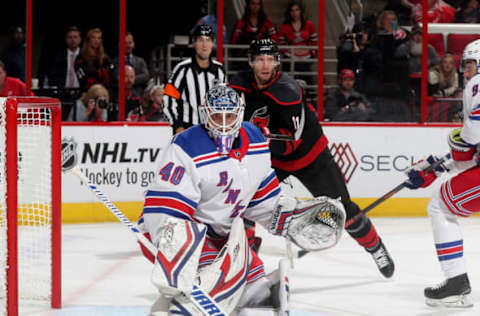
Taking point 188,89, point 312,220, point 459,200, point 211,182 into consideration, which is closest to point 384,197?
point 459,200

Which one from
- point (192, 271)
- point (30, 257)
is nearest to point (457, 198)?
point (192, 271)

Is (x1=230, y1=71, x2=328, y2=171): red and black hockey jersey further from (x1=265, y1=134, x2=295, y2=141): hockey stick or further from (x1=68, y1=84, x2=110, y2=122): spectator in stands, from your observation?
(x1=68, y1=84, x2=110, y2=122): spectator in stands

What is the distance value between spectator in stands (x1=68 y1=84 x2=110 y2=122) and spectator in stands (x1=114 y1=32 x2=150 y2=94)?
262 mm

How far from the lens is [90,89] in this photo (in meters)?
6.05

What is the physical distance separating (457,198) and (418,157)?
111 inches

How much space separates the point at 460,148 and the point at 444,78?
311 centimetres

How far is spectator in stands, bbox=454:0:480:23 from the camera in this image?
6.86 metres

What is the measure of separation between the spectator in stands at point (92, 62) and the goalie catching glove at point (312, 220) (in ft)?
11.8

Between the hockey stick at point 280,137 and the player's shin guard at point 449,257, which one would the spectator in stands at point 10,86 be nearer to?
the hockey stick at point 280,137

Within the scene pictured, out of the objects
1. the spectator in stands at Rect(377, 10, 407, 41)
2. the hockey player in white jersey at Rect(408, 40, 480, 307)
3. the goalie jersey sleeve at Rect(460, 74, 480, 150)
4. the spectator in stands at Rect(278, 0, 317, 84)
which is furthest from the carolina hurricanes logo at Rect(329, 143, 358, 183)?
the goalie jersey sleeve at Rect(460, 74, 480, 150)

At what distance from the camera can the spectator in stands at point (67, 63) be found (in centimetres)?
603

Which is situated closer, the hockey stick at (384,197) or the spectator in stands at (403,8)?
the hockey stick at (384,197)

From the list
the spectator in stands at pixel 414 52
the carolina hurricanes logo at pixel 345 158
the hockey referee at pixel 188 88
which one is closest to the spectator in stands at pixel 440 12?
the spectator in stands at pixel 414 52

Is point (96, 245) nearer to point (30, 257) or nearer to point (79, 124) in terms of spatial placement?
point (30, 257)
